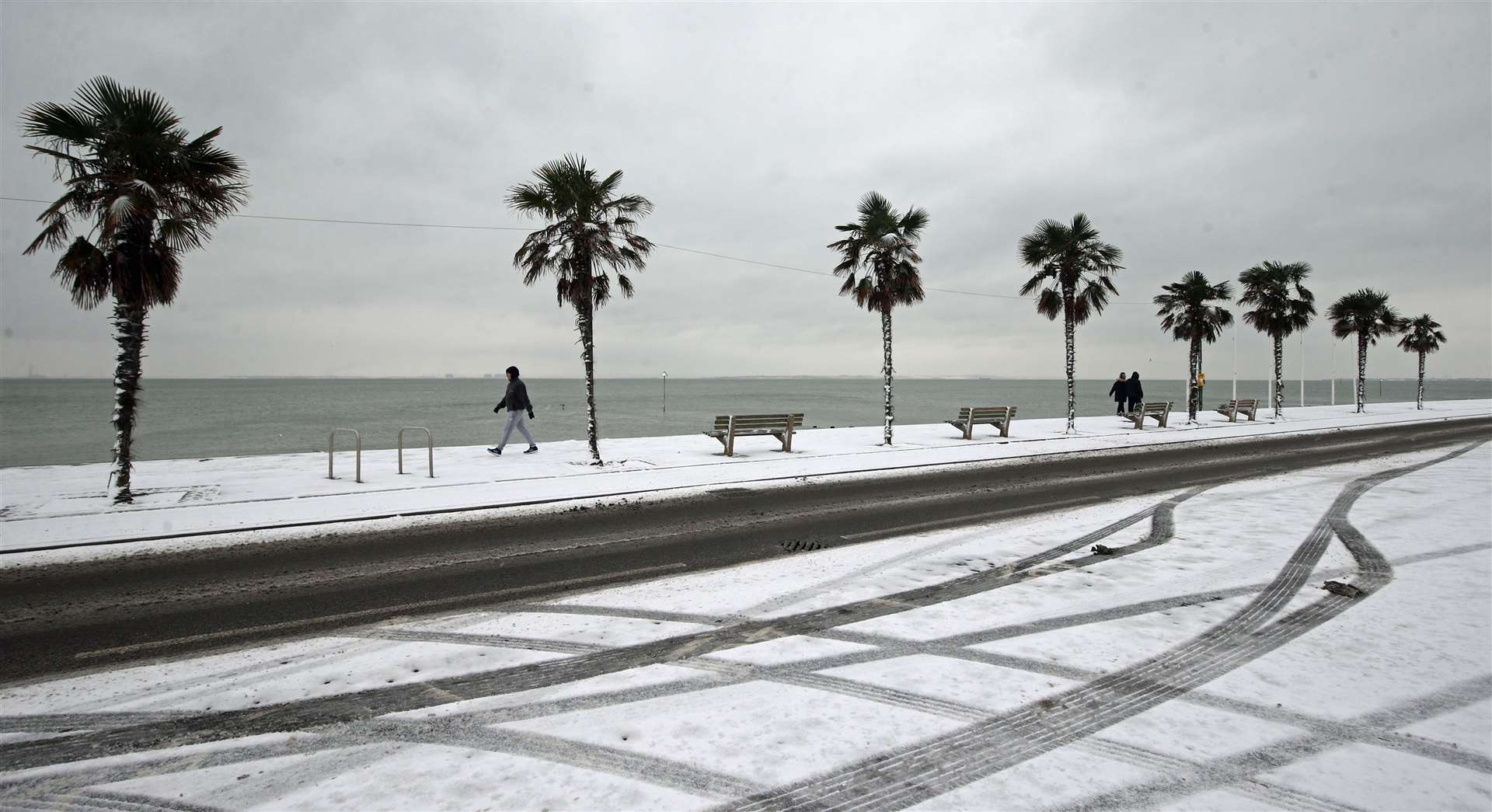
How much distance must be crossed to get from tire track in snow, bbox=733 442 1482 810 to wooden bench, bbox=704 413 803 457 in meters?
12.2

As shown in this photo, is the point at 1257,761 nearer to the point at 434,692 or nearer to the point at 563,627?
the point at 563,627

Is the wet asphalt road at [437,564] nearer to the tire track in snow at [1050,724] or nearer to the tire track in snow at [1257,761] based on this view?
the tire track in snow at [1050,724]

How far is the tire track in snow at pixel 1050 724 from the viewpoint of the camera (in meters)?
3.29

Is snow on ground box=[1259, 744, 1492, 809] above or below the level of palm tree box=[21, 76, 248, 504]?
below

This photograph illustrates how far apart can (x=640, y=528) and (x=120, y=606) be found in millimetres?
5163

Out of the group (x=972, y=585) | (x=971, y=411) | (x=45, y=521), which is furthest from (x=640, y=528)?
(x=971, y=411)

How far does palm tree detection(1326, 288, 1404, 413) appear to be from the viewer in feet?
129

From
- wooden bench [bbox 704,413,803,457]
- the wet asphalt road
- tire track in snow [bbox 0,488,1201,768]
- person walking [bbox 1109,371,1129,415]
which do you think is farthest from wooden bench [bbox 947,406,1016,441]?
tire track in snow [bbox 0,488,1201,768]

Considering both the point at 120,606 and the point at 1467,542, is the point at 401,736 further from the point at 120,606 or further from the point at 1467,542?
the point at 1467,542

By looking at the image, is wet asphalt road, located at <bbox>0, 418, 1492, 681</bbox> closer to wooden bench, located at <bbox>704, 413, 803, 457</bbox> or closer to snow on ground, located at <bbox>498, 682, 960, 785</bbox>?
snow on ground, located at <bbox>498, 682, 960, 785</bbox>

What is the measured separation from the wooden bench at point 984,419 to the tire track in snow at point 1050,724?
1525cm

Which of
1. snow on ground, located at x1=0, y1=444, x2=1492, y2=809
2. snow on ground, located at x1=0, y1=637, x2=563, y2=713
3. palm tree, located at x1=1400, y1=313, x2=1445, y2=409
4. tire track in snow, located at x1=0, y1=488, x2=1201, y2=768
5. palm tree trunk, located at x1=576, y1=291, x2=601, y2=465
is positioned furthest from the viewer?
palm tree, located at x1=1400, y1=313, x2=1445, y2=409

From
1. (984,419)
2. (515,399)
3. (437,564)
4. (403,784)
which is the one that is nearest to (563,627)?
(403,784)

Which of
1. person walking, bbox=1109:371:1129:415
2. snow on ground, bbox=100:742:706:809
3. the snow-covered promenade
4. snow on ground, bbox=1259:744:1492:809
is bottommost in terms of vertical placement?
snow on ground, bbox=100:742:706:809
